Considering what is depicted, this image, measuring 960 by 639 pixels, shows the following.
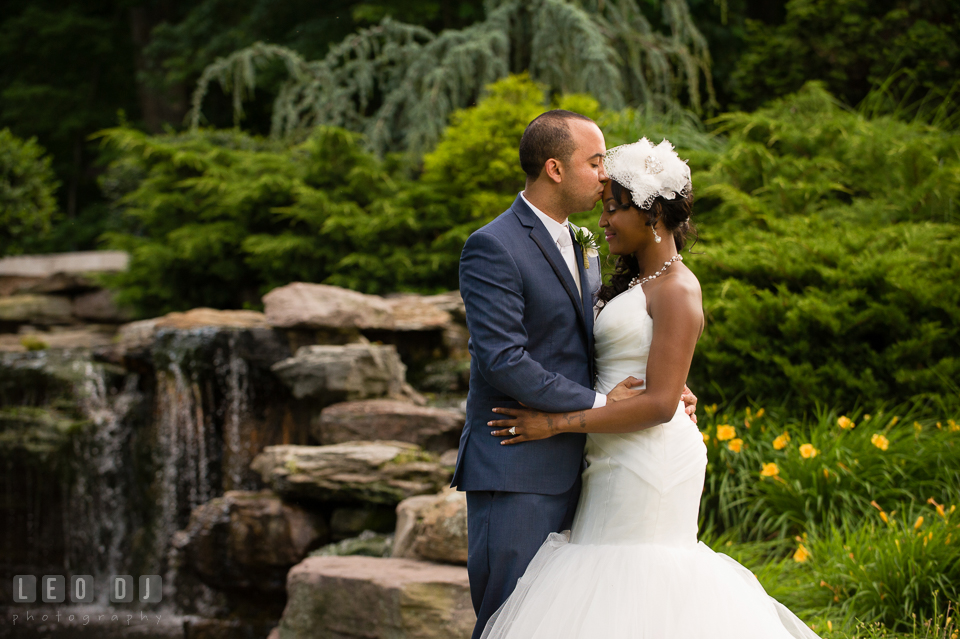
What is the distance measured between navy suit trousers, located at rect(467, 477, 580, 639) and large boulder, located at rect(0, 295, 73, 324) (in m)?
11.8

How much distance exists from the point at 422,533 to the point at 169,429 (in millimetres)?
4109

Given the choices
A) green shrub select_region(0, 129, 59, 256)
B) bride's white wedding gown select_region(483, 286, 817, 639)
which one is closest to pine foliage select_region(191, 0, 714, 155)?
A: green shrub select_region(0, 129, 59, 256)

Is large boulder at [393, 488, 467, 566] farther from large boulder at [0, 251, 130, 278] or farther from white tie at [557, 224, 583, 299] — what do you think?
large boulder at [0, 251, 130, 278]

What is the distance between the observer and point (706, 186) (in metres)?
7.41

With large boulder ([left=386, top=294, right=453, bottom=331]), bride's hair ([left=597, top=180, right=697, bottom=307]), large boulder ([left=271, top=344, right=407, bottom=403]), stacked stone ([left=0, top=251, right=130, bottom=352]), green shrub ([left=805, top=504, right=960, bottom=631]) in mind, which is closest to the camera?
bride's hair ([left=597, top=180, right=697, bottom=307])

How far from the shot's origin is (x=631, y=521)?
249 centimetres

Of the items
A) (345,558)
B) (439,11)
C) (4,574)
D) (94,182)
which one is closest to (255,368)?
(4,574)

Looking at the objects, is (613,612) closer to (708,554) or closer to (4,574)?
(708,554)

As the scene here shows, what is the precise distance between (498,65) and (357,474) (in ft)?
24.1

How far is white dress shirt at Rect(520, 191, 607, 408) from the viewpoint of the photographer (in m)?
2.62

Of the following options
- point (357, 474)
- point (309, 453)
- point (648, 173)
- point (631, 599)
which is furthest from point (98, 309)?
point (631, 599)

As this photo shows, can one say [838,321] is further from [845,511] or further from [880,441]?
[845,511]

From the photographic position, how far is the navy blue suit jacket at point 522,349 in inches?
92.3

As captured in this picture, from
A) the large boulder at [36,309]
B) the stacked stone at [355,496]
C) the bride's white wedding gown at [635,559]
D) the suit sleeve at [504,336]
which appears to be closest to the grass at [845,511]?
the bride's white wedding gown at [635,559]
